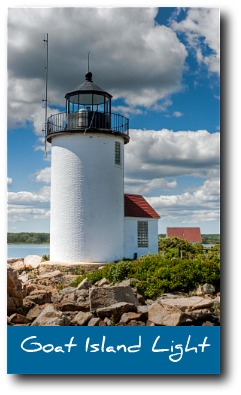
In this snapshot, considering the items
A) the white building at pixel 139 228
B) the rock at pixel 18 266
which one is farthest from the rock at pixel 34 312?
the white building at pixel 139 228

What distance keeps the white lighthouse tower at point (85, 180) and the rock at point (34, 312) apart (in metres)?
4.97

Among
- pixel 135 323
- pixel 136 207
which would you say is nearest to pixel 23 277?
pixel 136 207

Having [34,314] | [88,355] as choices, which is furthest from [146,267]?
[88,355]

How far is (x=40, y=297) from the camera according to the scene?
36.3 ft

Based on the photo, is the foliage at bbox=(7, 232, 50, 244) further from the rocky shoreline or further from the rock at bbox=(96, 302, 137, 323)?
the rock at bbox=(96, 302, 137, 323)

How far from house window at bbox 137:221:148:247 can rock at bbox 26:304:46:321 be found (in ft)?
26.2

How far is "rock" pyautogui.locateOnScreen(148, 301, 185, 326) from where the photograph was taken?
29.2 ft

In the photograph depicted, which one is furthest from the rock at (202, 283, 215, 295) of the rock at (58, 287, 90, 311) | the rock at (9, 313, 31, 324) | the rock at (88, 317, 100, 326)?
the rock at (9, 313, 31, 324)

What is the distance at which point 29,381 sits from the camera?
27.8ft

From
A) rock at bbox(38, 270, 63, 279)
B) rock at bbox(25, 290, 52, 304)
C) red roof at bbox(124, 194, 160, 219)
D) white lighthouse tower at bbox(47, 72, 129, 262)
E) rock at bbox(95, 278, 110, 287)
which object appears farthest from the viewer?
red roof at bbox(124, 194, 160, 219)

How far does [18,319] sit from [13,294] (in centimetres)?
88

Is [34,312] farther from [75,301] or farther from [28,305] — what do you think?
[75,301]

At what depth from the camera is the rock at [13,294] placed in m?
9.82

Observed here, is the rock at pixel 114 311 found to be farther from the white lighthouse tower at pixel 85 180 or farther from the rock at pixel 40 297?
the white lighthouse tower at pixel 85 180
